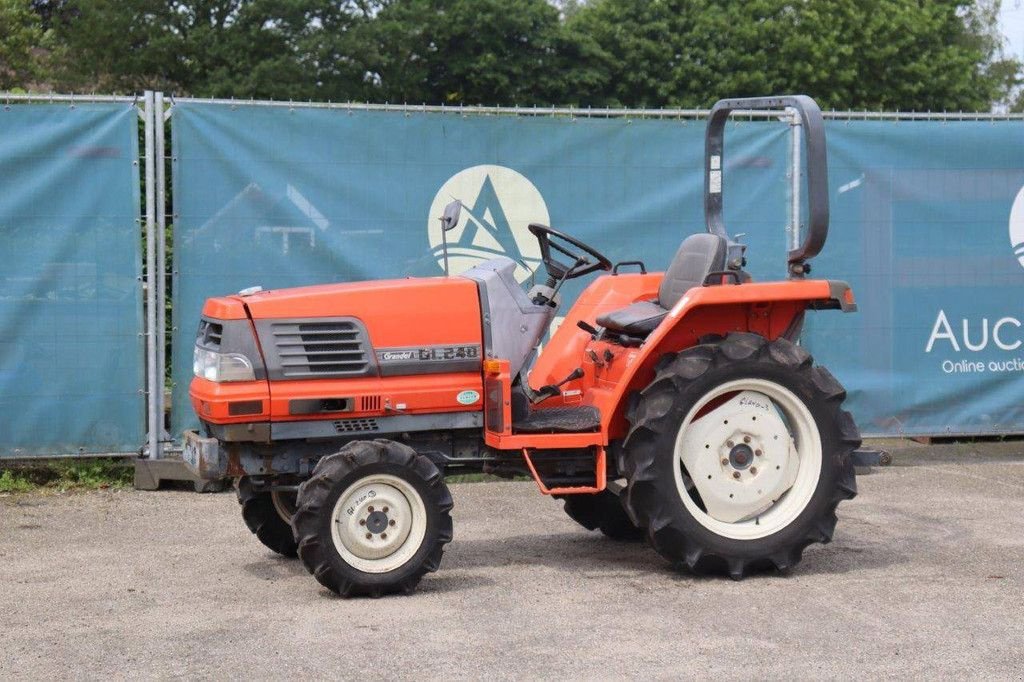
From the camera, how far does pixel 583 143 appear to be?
9.91 meters

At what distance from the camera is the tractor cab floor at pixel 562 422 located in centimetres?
702

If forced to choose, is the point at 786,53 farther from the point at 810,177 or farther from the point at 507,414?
the point at 507,414

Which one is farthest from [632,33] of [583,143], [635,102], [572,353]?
[572,353]

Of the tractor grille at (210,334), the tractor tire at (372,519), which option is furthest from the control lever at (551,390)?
the tractor grille at (210,334)

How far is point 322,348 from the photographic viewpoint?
675 cm

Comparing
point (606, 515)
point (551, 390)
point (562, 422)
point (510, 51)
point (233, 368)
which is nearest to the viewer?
point (233, 368)

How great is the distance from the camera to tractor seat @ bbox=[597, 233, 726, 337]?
7105mm

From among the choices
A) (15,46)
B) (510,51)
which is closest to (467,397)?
(15,46)

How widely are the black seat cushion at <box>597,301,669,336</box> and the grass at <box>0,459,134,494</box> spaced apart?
12.7 ft

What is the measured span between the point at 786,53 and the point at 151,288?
35.0 meters

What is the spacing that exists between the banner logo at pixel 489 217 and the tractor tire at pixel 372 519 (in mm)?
3303

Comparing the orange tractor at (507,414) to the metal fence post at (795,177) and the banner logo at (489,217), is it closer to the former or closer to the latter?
the banner logo at (489,217)

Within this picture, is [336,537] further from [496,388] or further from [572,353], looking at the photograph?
[572,353]

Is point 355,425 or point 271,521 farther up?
point 355,425
